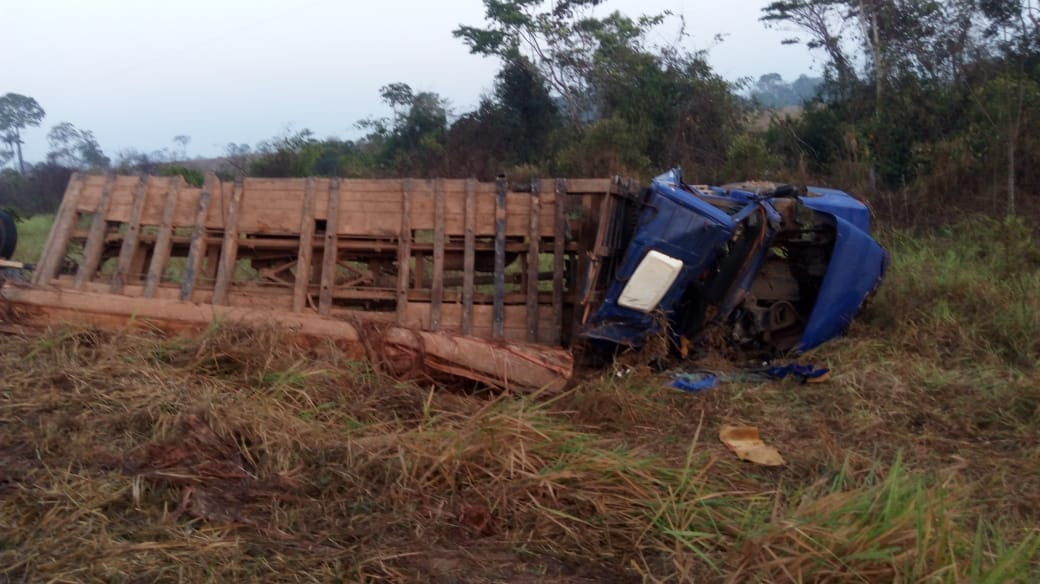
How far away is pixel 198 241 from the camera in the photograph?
23.5 feet

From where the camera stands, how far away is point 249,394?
5.17m

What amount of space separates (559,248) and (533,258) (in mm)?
214

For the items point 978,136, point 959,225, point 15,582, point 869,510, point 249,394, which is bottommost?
point 15,582

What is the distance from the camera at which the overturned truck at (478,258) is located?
259 inches

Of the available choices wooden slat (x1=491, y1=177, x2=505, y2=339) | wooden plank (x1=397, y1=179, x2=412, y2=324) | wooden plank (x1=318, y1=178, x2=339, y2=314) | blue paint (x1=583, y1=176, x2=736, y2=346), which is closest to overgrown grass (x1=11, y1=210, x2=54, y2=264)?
wooden plank (x1=318, y1=178, x2=339, y2=314)

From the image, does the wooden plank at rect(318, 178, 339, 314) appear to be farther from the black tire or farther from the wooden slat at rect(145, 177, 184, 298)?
the black tire

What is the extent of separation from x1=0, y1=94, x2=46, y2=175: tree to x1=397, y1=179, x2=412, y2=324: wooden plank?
4547 centimetres

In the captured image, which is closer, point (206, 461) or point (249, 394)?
point (206, 461)

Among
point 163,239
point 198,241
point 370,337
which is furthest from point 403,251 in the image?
point 163,239

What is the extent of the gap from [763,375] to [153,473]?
4390 millimetres

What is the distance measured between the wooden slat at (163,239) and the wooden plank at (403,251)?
1827 millimetres

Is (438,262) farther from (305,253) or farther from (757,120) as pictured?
(757,120)

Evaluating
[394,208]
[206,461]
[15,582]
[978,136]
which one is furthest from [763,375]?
[978,136]

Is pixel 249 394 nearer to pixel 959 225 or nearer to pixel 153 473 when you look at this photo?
pixel 153 473
